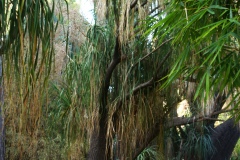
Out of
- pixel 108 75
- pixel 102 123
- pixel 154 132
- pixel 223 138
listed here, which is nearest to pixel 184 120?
pixel 154 132

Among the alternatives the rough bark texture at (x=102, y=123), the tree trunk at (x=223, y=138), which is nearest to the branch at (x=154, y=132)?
the rough bark texture at (x=102, y=123)

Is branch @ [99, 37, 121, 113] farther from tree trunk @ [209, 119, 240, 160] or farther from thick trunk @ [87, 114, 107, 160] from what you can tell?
tree trunk @ [209, 119, 240, 160]

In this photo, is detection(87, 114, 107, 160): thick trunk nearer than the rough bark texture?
No

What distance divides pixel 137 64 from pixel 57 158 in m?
5.56

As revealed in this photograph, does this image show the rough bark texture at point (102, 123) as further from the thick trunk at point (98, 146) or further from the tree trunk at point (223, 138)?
the tree trunk at point (223, 138)

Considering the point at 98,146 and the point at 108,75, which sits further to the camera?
the point at 98,146

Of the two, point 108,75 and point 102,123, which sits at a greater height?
point 108,75

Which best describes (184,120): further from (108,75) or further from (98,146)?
(108,75)

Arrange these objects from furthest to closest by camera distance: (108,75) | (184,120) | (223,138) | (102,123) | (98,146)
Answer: (223,138)
(184,120)
(98,146)
(102,123)
(108,75)

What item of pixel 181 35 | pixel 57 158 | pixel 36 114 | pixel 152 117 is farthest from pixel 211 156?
pixel 36 114

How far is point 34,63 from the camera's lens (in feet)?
9.82

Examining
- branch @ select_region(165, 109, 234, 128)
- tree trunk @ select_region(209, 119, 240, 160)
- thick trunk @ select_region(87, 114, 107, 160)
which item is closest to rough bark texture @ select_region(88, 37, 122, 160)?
thick trunk @ select_region(87, 114, 107, 160)

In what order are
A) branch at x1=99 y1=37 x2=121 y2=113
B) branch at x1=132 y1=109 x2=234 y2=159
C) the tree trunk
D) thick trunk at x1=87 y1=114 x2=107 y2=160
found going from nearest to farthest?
branch at x1=99 y1=37 x2=121 y2=113 < branch at x1=132 y1=109 x2=234 y2=159 < thick trunk at x1=87 y1=114 x2=107 y2=160 < the tree trunk

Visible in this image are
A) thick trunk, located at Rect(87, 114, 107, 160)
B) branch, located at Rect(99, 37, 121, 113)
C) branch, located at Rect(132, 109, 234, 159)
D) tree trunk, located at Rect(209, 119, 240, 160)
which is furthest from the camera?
tree trunk, located at Rect(209, 119, 240, 160)
